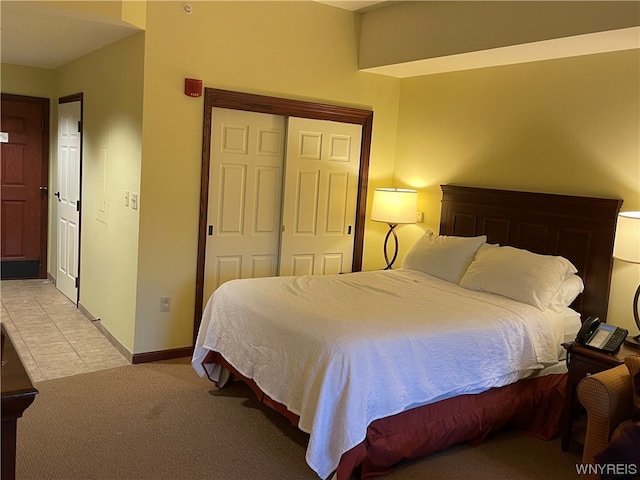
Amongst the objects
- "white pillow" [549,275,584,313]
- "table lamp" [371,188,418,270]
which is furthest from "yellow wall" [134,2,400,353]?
"white pillow" [549,275,584,313]

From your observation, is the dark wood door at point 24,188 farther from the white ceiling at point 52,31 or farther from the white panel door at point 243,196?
the white panel door at point 243,196

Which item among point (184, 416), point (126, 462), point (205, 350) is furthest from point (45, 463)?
point (205, 350)

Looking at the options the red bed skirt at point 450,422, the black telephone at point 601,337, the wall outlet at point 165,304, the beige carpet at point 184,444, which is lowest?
the beige carpet at point 184,444

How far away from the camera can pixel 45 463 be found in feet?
9.43

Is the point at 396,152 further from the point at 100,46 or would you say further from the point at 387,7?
the point at 100,46

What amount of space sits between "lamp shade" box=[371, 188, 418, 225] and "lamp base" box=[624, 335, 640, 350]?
195cm

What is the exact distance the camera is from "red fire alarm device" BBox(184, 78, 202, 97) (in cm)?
414

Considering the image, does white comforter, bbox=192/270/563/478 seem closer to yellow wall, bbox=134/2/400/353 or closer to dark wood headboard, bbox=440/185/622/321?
dark wood headboard, bbox=440/185/622/321

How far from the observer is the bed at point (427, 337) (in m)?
2.74

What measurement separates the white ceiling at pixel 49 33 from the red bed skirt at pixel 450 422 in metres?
2.34

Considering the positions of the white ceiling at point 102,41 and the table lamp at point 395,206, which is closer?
the white ceiling at point 102,41

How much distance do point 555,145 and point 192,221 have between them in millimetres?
2618

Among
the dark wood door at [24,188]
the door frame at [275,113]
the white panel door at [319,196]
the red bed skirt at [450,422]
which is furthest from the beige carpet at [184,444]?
the dark wood door at [24,188]

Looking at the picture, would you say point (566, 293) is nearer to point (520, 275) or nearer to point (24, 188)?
point (520, 275)
